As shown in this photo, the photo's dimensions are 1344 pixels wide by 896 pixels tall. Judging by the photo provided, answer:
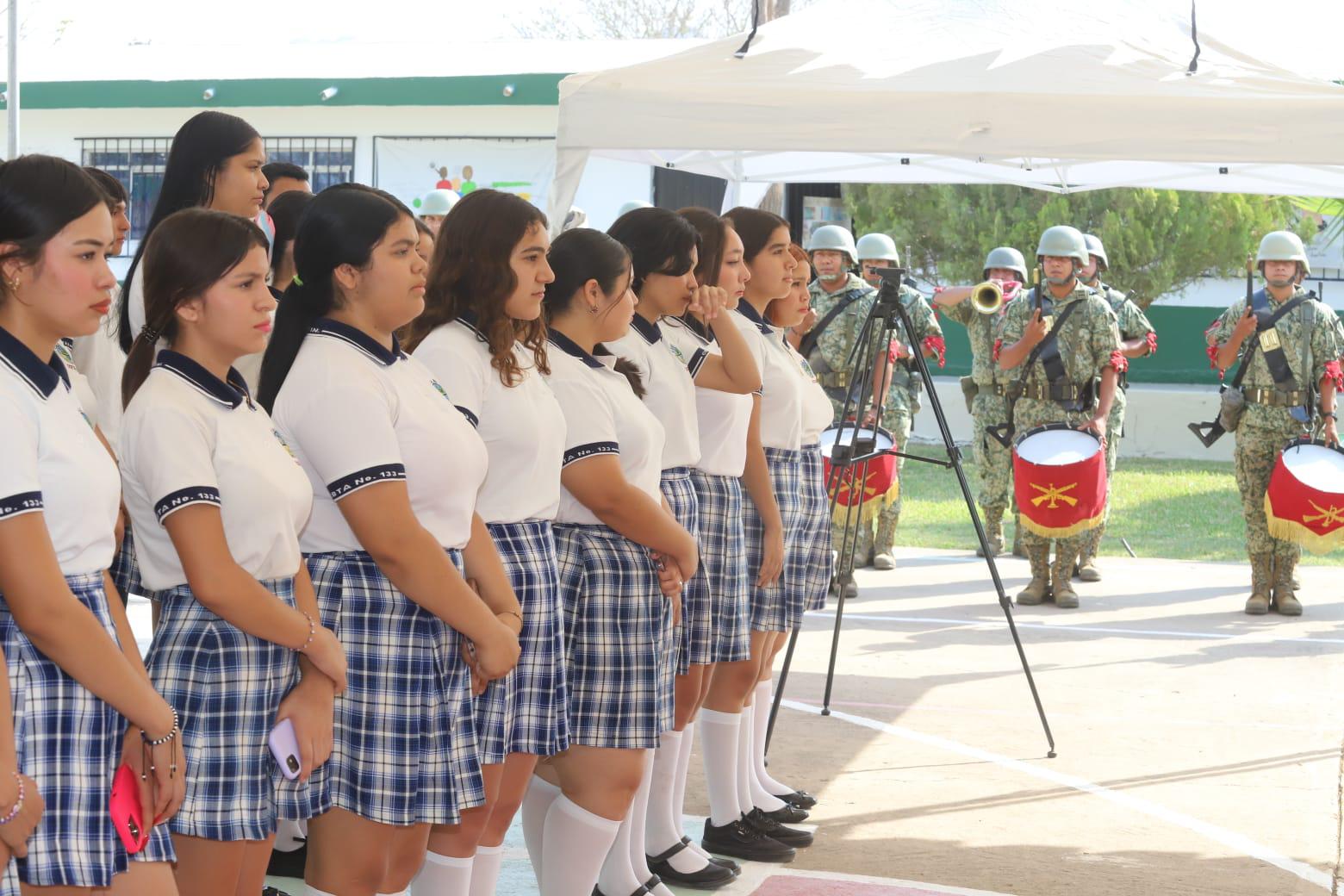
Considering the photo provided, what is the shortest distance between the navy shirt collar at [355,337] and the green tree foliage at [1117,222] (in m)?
19.2

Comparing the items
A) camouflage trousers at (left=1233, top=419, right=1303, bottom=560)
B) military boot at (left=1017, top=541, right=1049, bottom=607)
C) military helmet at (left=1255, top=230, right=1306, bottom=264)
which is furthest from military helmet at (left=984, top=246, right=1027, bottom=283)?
military boot at (left=1017, top=541, right=1049, bottom=607)

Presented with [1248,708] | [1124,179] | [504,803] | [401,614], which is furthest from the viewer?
[1124,179]

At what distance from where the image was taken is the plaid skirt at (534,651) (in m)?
3.23

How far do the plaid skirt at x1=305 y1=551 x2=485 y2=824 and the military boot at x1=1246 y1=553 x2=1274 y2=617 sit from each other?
7004 millimetres

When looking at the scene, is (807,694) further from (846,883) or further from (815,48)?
(815,48)

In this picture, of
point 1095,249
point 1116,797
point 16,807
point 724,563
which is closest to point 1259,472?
point 1095,249

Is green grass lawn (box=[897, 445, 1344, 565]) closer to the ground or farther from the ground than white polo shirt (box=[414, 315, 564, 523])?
closer to the ground

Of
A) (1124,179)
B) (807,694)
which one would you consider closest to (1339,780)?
(807,694)

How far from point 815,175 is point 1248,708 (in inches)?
120

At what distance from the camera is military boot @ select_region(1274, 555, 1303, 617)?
884 cm

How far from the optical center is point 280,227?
3994mm

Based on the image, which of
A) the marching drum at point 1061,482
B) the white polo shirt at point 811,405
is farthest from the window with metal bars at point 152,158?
the white polo shirt at point 811,405

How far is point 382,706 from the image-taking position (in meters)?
2.86

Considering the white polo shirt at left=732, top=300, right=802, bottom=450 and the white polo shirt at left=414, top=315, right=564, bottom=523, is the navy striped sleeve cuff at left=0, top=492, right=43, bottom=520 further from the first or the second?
the white polo shirt at left=732, top=300, right=802, bottom=450
